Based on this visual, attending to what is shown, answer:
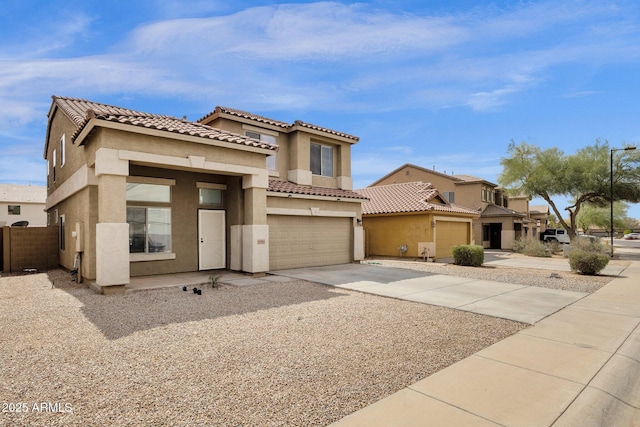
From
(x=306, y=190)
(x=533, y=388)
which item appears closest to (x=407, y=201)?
(x=306, y=190)

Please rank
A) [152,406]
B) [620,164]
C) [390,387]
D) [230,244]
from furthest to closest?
1. [620,164]
2. [230,244]
3. [390,387]
4. [152,406]

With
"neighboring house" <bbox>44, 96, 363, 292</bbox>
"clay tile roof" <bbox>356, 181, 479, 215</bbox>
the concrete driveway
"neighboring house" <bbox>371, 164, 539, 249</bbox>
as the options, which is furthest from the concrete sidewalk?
"neighboring house" <bbox>371, 164, 539, 249</bbox>

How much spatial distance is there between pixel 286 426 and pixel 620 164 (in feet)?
123

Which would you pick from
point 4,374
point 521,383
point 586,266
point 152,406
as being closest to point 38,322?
point 4,374

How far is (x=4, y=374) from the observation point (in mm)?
4727

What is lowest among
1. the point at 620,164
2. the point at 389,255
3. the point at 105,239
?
the point at 389,255

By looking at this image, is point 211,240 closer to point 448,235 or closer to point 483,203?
point 448,235

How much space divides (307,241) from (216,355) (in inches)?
440

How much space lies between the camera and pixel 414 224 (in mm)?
22828

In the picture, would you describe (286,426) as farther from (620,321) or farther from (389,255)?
(389,255)

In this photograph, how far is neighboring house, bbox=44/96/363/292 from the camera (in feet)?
33.2

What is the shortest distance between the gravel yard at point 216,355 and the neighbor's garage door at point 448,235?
15.4 meters

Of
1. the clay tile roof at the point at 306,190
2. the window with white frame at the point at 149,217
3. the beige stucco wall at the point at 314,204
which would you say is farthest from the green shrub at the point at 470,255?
the window with white frame at the point at 149,217

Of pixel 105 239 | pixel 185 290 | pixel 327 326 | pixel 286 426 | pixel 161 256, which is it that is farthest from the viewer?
pixel 161 256
